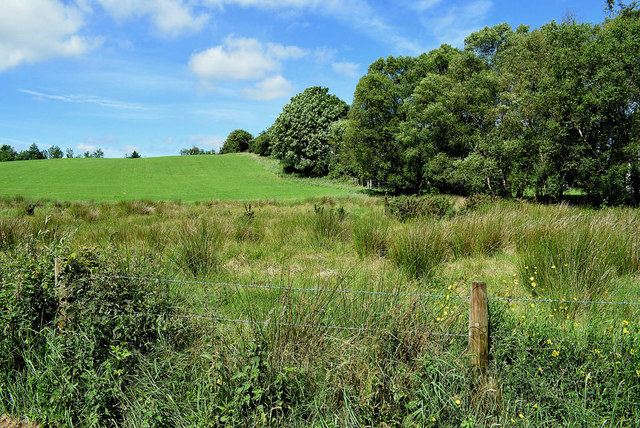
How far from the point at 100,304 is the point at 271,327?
1742 mm

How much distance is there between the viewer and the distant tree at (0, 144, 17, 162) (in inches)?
3531

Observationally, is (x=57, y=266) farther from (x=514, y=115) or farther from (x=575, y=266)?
(x=514, y=115)

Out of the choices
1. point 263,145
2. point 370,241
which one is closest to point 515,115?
point 370,241

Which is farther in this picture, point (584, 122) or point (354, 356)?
point (584, 122)

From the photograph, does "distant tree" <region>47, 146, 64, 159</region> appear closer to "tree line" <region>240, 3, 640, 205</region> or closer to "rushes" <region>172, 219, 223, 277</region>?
"tree line" <region>240, 3, 640, 205</region>

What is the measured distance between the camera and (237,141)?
318ft

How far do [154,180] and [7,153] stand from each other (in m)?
66.8

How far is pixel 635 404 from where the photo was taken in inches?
117

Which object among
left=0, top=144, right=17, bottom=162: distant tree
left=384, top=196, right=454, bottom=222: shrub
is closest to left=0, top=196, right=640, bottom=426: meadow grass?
left=384, top=196, right=454, bottom=222: shrub

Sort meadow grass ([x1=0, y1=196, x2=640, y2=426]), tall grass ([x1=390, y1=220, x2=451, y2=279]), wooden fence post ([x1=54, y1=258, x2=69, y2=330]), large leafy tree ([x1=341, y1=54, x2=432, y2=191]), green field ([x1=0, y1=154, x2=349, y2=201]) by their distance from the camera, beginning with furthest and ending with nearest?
green field ([x1=0, y1=154, x2=349, y2=201]) → large leafy tree ([x1=341, y1=54, x2=432, y2=191]) → tall grass ([x1=390, y1=220, x2=451, y2=279]) → wooden fence post ([x1=54, y1=258, x2=69, y2=330]) → meadow grass ([x1=0, y1=196, x2=640, y2=426])

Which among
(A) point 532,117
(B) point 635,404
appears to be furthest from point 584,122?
(B) point 635,404

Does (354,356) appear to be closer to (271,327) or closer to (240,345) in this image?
(271,327)

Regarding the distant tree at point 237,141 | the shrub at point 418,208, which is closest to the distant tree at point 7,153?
the distant tree at point 237,141

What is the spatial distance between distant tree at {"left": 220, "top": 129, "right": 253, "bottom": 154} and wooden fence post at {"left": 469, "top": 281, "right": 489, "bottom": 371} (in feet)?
311
